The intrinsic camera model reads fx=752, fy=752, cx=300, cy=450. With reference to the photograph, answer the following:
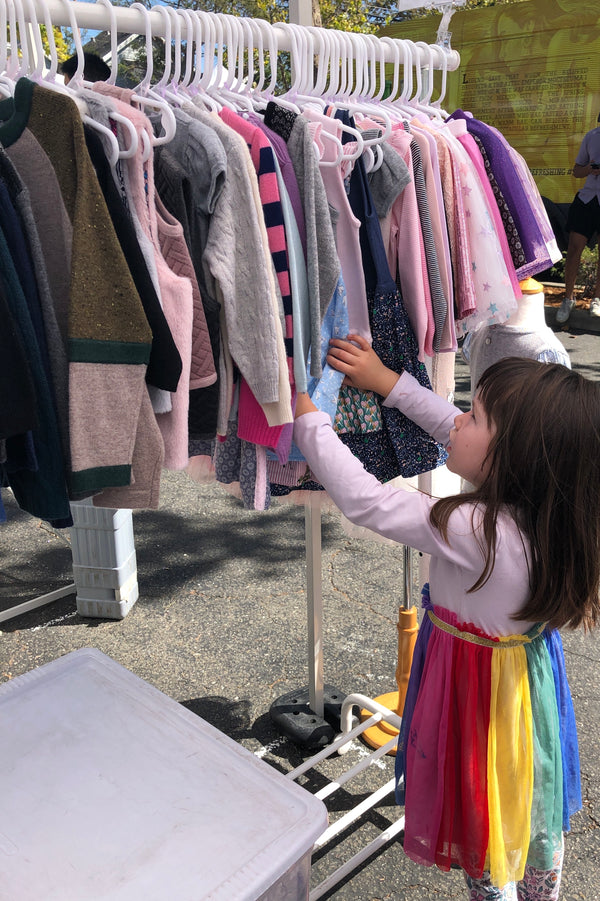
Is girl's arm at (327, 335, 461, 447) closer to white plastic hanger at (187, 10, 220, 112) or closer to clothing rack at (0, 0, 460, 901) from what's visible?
clothing rack at (0, 0, 460, 901)

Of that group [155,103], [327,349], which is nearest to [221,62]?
[155,103]

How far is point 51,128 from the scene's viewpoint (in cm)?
127

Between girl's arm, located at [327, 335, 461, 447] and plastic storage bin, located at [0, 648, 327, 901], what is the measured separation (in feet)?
2.74

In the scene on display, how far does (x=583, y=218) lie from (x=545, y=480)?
7.94m

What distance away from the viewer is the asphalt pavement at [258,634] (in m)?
2.32

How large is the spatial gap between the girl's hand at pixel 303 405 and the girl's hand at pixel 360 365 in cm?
14

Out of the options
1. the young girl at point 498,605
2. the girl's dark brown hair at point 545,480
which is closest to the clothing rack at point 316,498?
the young girl at point 498,605

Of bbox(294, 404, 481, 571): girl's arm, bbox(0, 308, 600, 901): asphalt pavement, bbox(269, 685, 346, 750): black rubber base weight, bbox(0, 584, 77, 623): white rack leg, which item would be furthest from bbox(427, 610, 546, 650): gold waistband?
bbox(0, 584, 77, 623): white rack leg

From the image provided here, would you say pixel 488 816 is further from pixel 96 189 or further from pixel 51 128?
pixel 51 128

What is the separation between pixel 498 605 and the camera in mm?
1547

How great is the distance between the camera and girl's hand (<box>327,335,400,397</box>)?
1.75 meters

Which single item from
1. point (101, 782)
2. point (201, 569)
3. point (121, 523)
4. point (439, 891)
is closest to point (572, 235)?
point (201, 569)

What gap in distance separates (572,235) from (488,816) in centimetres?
812

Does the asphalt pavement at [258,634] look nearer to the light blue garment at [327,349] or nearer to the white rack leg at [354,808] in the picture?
the white rack leg at [354,808]
